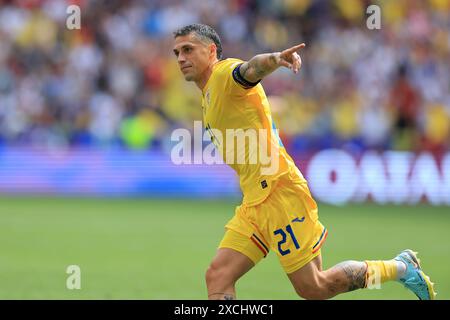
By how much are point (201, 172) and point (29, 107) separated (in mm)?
4389

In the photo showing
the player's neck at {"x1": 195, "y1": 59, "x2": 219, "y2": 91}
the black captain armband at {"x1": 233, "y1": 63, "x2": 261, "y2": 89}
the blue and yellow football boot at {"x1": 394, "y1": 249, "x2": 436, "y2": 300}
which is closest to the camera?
the black captain armband at {"x1": 233, "y1": 63, "x2": 261, "y2": 89}

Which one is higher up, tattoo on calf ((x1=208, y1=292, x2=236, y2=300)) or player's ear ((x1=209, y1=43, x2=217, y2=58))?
player's ear ((x1=209, y1=43, x2=217, y2=58))

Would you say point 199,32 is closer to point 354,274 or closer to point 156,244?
point 354,274

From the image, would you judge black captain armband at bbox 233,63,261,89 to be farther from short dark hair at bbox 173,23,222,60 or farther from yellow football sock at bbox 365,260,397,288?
yellow football sock at bbox 365,260,397,288

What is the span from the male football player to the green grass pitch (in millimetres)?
1976

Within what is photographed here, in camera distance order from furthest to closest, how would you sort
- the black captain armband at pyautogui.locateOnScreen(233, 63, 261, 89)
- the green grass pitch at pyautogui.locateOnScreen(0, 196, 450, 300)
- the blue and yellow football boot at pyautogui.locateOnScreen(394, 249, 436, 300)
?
the green grass pitch at pyautogui.locateOnScreen(0, 196, 450, 300)
the blue and yellow football boot at pyautogui.locateOnScreen(394, 249, 436, 300)
the black captain armband at pyautogui.locateOnScreen(233, 63, 261, 89)

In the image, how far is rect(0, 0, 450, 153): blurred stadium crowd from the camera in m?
20.2

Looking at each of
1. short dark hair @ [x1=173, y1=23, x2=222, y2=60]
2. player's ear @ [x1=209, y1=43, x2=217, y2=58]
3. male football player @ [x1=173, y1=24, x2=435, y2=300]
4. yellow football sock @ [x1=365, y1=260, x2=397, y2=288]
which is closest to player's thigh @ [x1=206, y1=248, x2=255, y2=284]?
male football player @ [x1=173, y1=24, x2=435, y2=300]

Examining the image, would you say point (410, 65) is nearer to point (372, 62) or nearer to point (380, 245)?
point (372, 62)

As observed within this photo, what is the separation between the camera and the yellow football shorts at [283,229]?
24.3ft

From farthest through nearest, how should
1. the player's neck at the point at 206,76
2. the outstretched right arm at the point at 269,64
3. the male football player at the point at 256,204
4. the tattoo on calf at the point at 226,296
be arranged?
Result: the player's neck at the point at 206,76 → the male football player at the point at 256,204 → the tattoo on calf at the point at 226,296 → the outstretched right arm at the point at 269,64

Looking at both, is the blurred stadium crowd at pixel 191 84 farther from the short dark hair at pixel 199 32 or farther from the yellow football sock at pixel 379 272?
the short dark hair at pixel 199 32

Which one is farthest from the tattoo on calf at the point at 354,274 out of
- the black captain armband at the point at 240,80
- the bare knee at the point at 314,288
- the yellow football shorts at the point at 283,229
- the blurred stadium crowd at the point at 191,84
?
the blurred stadium crowd at the point at 191,84

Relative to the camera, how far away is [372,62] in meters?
21.7
